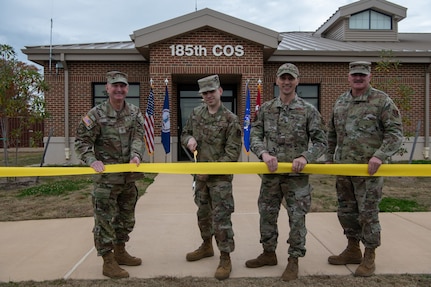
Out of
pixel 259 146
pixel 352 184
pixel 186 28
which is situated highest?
pixel 186 28

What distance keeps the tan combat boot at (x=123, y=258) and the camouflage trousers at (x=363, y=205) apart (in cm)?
222

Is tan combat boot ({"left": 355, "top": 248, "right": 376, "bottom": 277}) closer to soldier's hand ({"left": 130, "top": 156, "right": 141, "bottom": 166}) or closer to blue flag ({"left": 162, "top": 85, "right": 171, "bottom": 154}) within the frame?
soldier's hand ({"left": 130, "top": 156, "right": 141, "bottom": 166})

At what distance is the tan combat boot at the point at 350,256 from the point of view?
3.94 metres

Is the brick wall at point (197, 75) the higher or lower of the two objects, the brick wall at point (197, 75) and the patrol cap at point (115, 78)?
the higher

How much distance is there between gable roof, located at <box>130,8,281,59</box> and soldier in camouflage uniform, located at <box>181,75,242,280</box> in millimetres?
Answer: 8107

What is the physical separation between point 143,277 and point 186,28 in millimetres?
9189

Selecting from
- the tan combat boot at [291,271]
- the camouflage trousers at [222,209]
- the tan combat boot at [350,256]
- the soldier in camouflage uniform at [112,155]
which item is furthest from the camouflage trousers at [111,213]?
the tan combat boot at [350,256]

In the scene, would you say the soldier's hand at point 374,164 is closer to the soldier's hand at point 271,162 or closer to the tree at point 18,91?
the soldier's hand at point 271,162

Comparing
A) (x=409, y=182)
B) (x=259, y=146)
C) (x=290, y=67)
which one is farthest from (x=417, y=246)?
(x=409, y=182)

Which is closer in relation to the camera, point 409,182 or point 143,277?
point 143,277

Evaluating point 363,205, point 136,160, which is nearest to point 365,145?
point 363,205

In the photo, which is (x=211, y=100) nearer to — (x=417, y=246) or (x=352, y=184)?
(x=352, y=184)

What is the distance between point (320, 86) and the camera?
13281mm

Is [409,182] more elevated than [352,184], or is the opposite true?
[352,184]
